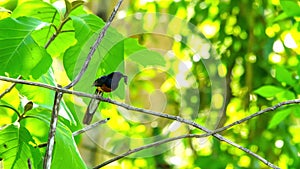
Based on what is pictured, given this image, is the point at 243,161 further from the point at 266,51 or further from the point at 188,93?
the point at 188,93

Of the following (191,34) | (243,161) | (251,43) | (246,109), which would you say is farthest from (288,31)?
(191,34)

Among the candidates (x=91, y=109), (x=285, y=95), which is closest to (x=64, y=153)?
(x=91, y=109)

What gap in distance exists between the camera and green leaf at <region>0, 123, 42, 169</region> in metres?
0.46

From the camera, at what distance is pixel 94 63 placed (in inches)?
18.0

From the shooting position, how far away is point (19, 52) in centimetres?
45

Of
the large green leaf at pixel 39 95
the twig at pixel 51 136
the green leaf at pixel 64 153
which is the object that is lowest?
the green leaf at pixel 64 153

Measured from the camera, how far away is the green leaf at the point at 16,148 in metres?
0.46

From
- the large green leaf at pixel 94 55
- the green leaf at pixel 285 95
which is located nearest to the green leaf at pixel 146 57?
the large green leaf at pixel 94 55

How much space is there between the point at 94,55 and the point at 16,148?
10cm

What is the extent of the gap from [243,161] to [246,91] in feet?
0.77

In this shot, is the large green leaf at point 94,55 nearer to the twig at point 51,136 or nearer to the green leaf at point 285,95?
the twig at point 51,136

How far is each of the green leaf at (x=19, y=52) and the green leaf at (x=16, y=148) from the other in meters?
0.05

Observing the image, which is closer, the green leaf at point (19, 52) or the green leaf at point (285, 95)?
the green leaf at point (19, 52)

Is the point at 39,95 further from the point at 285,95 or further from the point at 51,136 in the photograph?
the point at 285,95
